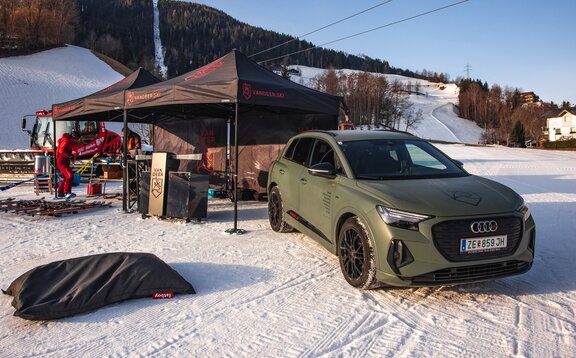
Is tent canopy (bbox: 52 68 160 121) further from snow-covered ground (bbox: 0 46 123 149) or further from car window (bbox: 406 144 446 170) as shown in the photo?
snow-covered ground (bbox: 0 46 123 149)

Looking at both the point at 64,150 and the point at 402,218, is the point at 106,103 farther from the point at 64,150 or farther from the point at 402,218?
the point at 402,218

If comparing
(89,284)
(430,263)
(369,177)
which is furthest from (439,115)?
(89,284)

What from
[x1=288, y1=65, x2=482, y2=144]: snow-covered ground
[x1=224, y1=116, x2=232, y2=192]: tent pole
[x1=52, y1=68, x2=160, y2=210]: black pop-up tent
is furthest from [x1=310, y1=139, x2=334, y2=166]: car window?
[x1=288, y1=65, x2=482, y2=144]: snow-covered ground

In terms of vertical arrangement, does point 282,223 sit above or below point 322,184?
below

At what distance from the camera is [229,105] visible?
1021 centimetres

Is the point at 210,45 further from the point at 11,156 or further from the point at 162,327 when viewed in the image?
the point at 162,327

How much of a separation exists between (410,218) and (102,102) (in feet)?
24.8

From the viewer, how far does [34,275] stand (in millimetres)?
4035

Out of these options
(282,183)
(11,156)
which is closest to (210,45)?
(11,156)

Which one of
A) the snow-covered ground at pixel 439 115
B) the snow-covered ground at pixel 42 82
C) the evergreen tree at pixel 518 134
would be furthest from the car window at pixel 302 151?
the snow-covered ground at pixel 439 115

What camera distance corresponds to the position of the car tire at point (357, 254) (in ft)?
13.5

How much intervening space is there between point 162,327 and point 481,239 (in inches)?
115

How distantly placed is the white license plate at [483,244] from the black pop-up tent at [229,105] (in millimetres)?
4097

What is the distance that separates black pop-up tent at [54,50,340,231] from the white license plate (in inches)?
161
